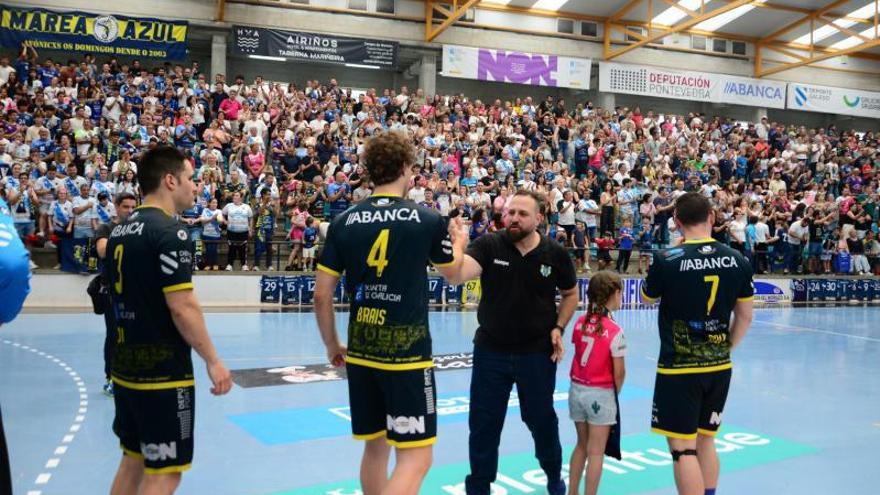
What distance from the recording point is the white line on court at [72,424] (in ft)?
16.0

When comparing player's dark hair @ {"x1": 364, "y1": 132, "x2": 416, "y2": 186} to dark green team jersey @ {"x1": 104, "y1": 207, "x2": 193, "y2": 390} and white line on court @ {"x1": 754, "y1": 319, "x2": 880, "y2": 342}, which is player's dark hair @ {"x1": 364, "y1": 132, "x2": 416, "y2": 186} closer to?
dark green team jersey @ {"x1": 104, "y1": 207, "x2": 193, "y2": 390}

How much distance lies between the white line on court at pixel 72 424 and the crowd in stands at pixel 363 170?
16.1 ft

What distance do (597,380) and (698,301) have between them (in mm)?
787

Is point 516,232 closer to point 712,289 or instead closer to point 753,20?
point 712,289

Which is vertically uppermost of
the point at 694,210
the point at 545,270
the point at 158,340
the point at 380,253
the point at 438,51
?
the point at 438,51

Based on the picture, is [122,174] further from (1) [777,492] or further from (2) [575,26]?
(2) [575,26]

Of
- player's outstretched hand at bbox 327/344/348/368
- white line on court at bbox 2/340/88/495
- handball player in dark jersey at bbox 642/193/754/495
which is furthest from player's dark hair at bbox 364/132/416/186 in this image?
white line on court at bbox 2/340/88/495

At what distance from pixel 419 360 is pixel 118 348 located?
1452 millimetres

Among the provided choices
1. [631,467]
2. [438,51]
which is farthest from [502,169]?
[631,467]

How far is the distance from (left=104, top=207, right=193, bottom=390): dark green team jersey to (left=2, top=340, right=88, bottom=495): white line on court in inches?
82.2

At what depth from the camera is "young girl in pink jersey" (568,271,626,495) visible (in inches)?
171

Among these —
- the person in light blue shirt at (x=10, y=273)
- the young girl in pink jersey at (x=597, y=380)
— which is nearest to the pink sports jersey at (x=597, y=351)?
the young girl in pink jersey at (x=597, y=380)

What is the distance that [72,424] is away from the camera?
6207 mm

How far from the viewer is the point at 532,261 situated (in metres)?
4.46
